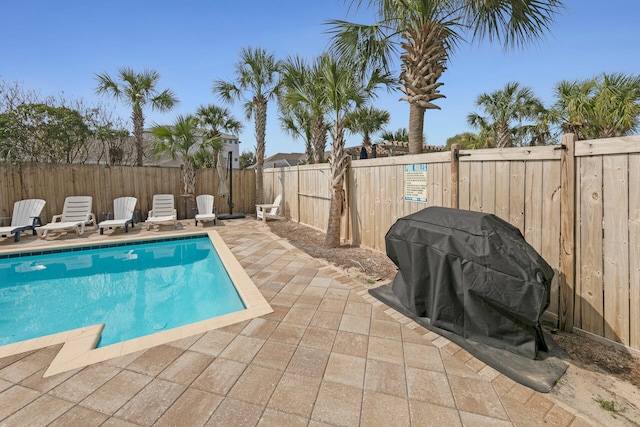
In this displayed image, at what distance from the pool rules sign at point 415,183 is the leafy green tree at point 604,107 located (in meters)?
6.67

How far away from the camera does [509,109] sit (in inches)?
505

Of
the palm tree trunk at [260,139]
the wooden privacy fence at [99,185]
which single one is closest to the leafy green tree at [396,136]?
the palm tree trunk at [260,139]

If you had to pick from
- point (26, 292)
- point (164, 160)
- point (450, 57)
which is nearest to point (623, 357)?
point (450, 57)

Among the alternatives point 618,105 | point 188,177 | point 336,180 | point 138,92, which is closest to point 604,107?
point 618,105

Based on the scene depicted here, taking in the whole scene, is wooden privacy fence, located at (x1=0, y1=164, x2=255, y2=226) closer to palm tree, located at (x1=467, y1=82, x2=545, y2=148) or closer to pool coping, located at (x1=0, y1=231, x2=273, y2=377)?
pool coping, located at (x1=0, y1=231, x2=273, y2=377)

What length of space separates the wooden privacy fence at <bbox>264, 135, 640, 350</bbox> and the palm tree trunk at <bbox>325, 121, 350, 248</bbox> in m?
2.33

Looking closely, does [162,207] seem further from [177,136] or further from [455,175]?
[455,175]

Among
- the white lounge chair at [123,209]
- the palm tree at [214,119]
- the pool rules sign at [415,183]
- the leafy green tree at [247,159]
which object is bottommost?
the white lounge chair at [123,209]

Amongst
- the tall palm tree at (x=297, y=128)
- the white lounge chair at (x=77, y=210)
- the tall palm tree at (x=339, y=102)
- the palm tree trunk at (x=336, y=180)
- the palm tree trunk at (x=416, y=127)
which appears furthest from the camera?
the tall palm tree at (x=297, y=128)

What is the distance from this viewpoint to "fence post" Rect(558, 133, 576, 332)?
8.59 feet

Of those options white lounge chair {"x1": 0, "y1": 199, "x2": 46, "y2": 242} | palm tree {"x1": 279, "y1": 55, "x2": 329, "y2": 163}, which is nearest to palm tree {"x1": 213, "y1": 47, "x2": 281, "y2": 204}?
palm tree {"x1": 279, "y1": 55, "x2": 329, "y2": 163}

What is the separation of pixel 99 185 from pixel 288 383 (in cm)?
998

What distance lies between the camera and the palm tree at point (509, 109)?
496 inches

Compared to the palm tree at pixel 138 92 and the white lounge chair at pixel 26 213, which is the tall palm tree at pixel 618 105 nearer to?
the palm tree at pixel 138 92
